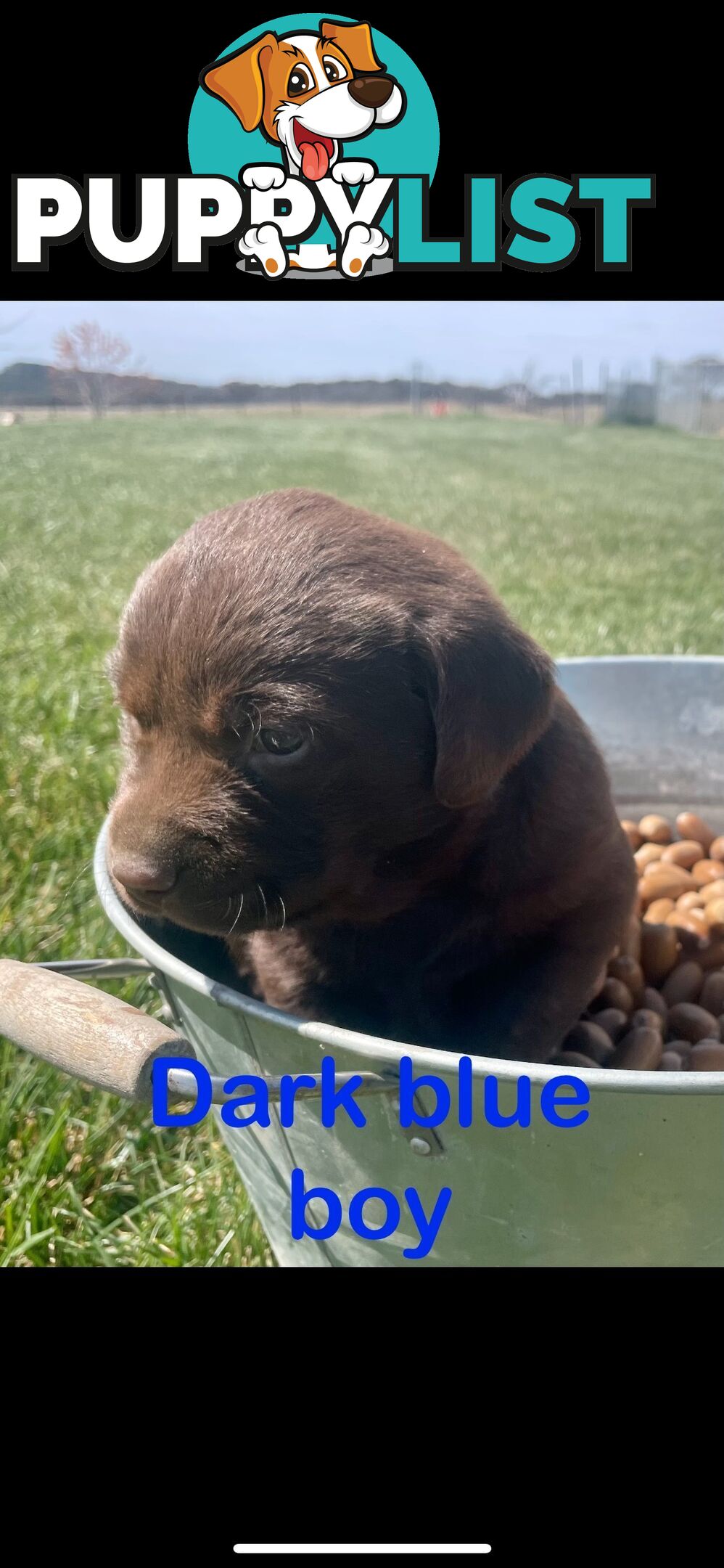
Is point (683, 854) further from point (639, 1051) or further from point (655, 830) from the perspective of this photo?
point (639, 1051)

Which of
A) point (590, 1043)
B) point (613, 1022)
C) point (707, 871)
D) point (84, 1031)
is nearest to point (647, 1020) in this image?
point (613, 1022)

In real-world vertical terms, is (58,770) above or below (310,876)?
below

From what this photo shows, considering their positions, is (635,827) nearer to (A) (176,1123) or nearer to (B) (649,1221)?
(B) (649,1221)

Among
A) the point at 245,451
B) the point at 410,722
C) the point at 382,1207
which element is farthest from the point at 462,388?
the point at 382,1207

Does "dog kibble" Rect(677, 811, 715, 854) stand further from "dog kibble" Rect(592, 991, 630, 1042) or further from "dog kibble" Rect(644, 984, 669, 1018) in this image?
"dog kibble" Rect(592, 991, 630, 1042)

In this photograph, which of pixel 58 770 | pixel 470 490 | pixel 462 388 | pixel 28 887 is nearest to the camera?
pixel 28 887

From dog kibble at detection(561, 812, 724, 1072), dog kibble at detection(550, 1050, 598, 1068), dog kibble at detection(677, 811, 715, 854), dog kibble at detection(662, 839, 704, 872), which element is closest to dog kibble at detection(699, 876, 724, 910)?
dog kibble at detection(561, 812, 724, 1072)
